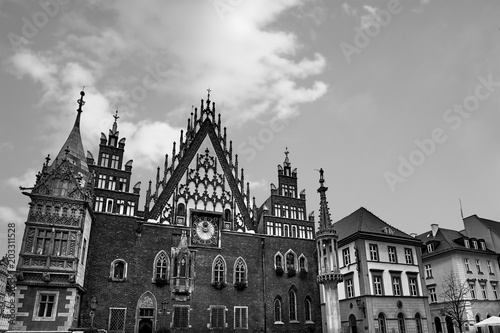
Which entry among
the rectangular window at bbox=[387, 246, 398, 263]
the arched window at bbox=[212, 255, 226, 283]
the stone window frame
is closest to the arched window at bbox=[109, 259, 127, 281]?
the stone window frame

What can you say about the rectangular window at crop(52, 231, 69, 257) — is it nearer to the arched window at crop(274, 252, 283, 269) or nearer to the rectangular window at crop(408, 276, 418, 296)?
the arched window at crop(274, 252, 283, 269)

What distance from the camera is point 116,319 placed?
30.3 metres

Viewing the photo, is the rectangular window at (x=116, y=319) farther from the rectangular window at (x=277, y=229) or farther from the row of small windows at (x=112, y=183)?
the rectangular window at (x=277, y=229)

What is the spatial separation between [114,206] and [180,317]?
35.2ft

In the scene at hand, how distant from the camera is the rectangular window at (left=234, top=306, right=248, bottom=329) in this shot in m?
34.2

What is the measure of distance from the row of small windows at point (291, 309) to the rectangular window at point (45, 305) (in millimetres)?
18615

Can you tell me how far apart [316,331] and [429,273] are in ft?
64.9

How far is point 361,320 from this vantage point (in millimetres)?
36469

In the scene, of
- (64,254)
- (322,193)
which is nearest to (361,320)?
(322,193)

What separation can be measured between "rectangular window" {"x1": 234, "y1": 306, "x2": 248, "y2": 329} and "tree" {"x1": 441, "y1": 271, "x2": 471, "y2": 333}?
2102cm

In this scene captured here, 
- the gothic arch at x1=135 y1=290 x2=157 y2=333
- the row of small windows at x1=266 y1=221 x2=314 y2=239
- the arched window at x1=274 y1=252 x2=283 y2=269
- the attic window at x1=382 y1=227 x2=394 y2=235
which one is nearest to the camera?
the gothic arch at x1=135 y1=290 x2=157 y2=333

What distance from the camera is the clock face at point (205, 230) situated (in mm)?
35375

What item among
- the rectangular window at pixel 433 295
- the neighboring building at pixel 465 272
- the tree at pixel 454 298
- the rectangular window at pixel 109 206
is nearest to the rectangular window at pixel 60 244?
the rectangular window at pixel 109 206

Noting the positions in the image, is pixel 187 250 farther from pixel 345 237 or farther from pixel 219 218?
pixel 345 237
